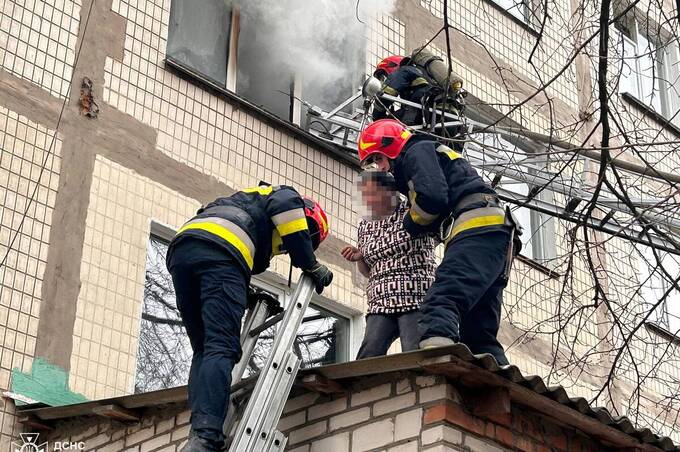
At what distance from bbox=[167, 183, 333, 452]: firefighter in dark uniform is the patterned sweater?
701 millimetres

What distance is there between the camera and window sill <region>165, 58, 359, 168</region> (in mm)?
9620

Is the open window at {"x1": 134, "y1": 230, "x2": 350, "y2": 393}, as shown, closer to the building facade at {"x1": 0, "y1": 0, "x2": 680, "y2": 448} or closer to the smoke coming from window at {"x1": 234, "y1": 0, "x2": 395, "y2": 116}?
the building facade at {"x1": 0, "y1": 0, "x2": 680, "y2": 448}

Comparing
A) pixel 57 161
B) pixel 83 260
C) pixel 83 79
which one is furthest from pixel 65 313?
pixel 83 79

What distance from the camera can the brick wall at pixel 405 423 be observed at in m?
6.28

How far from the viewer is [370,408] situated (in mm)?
6547

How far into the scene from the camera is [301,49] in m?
10.9

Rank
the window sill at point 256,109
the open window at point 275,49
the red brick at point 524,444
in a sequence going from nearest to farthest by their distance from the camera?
the red brick at point 524,444
the window sill at point 256,109
the open window at point 275,49

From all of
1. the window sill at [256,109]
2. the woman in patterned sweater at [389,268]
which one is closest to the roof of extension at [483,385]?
the woman in patterned sweater at [389,268]

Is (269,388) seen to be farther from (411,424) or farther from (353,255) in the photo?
(353,255)

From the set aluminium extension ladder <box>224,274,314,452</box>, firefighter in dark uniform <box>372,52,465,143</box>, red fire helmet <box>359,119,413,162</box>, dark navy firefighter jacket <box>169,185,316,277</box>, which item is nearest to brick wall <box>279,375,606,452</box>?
aluminium extension ladder <box>224,274,314,452</box>

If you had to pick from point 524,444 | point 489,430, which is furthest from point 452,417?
point 524,444

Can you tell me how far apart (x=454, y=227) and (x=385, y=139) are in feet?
2.36

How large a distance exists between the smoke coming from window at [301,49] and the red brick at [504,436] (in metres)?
4.61

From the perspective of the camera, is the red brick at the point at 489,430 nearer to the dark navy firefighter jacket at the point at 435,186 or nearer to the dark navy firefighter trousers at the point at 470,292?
the dark navy firefighter trousers at the point at 470,292
